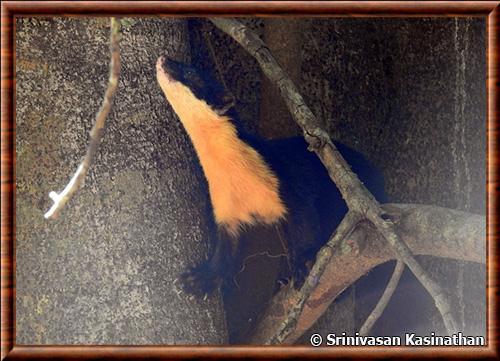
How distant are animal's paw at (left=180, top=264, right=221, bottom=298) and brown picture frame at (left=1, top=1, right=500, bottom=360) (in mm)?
480

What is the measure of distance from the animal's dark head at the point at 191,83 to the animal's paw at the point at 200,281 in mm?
496

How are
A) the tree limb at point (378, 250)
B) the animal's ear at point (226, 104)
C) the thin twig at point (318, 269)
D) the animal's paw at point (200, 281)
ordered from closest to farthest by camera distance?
the tree limb at point (378, 250), the thin twig at point (318, 269), the animal's paw at point (200, 281), the animal's ear at point (226, 104)

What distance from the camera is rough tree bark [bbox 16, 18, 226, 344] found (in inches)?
94.0

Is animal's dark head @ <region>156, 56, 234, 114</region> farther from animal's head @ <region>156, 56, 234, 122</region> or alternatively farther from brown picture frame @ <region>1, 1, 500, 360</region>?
brown picture frame @ <region>1, 1, 500, 360</region>

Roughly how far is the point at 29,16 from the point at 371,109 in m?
1.52

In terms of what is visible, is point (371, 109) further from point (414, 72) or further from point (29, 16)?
point (29, 16)

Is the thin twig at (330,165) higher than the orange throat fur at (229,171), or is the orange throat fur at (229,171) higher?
the thin twig at (330,165)

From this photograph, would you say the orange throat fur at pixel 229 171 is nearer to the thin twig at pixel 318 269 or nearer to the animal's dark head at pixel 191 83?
the animal's dark head at pixel 191 83

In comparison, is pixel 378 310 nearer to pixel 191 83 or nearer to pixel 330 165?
pixel 330 165

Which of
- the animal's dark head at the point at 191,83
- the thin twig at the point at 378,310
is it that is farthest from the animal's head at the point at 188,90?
the thin twig at the point at 378,310

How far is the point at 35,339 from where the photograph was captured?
2355mm

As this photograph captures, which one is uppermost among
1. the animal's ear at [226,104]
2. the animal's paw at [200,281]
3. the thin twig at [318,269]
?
the animal's ear at [226,104]

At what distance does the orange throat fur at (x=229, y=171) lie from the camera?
2705 millimetres
